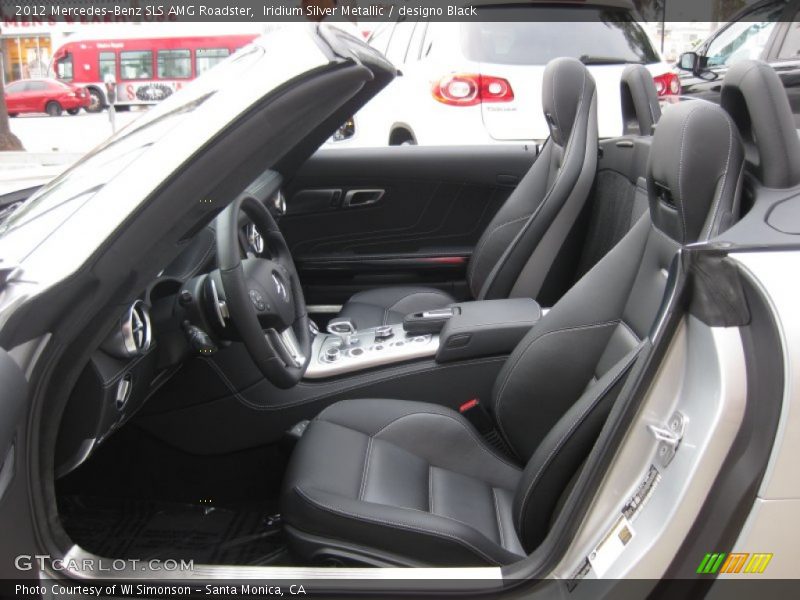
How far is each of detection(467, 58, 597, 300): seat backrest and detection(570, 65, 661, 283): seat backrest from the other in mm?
83

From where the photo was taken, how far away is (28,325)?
1075 millimetres

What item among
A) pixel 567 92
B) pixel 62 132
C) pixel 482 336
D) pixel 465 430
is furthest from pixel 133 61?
pixel 465 430

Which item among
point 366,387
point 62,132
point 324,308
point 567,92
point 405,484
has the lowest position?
point 62,132

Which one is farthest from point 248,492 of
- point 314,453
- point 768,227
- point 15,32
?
point 15,32

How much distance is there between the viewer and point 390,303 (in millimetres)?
2893

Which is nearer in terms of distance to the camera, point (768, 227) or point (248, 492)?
point (768, 227)

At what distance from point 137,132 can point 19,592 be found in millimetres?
797

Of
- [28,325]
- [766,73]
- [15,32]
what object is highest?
[766,73]

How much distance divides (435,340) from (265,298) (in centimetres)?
58

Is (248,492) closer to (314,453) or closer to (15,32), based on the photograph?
(314,453)

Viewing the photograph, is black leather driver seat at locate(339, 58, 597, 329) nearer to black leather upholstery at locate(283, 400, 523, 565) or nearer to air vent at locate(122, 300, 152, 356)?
black leather upholstery at locate(283, 400, 523, 565)

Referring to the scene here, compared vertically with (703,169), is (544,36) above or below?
below

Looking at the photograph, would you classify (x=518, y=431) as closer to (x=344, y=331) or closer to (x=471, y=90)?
(x=344, y=331)

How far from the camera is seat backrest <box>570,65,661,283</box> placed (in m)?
2.23
